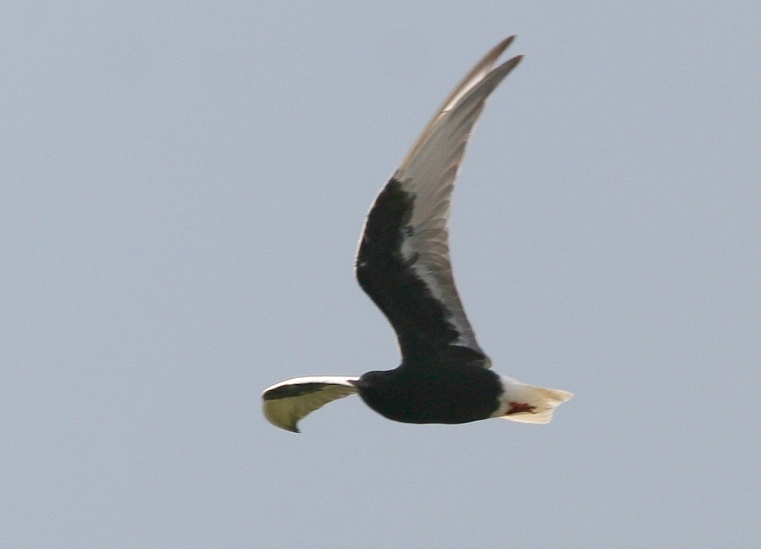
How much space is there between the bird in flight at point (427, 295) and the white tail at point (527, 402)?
0.04 ft

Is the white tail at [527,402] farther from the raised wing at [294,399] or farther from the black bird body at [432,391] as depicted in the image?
the raised wing at [294,399]

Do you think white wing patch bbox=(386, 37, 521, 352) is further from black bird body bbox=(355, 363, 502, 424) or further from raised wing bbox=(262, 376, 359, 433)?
raised wing bbox=(262, 376, 359, 433)

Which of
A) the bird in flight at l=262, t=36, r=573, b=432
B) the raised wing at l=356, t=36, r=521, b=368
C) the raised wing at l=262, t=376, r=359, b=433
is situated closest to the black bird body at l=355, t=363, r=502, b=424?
the bird in flight at l=262, t=36, r=573, b=432

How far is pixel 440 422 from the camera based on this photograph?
15.5 metres

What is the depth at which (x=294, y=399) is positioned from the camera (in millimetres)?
17719

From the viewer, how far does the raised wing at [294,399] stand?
56.7 feet

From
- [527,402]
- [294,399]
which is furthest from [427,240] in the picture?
[294,399]

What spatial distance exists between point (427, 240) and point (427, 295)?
21.5 inches

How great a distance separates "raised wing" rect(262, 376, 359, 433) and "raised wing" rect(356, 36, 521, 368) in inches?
72.8

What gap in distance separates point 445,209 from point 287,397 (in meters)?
3.58

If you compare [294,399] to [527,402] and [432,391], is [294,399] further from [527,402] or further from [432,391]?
[527,402]

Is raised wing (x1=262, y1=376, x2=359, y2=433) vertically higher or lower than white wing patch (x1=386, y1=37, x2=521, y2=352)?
lower

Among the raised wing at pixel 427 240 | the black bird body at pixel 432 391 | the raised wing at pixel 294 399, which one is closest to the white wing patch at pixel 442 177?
the raised wing at pixel 427 240

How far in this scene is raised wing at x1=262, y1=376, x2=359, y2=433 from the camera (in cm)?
1730
